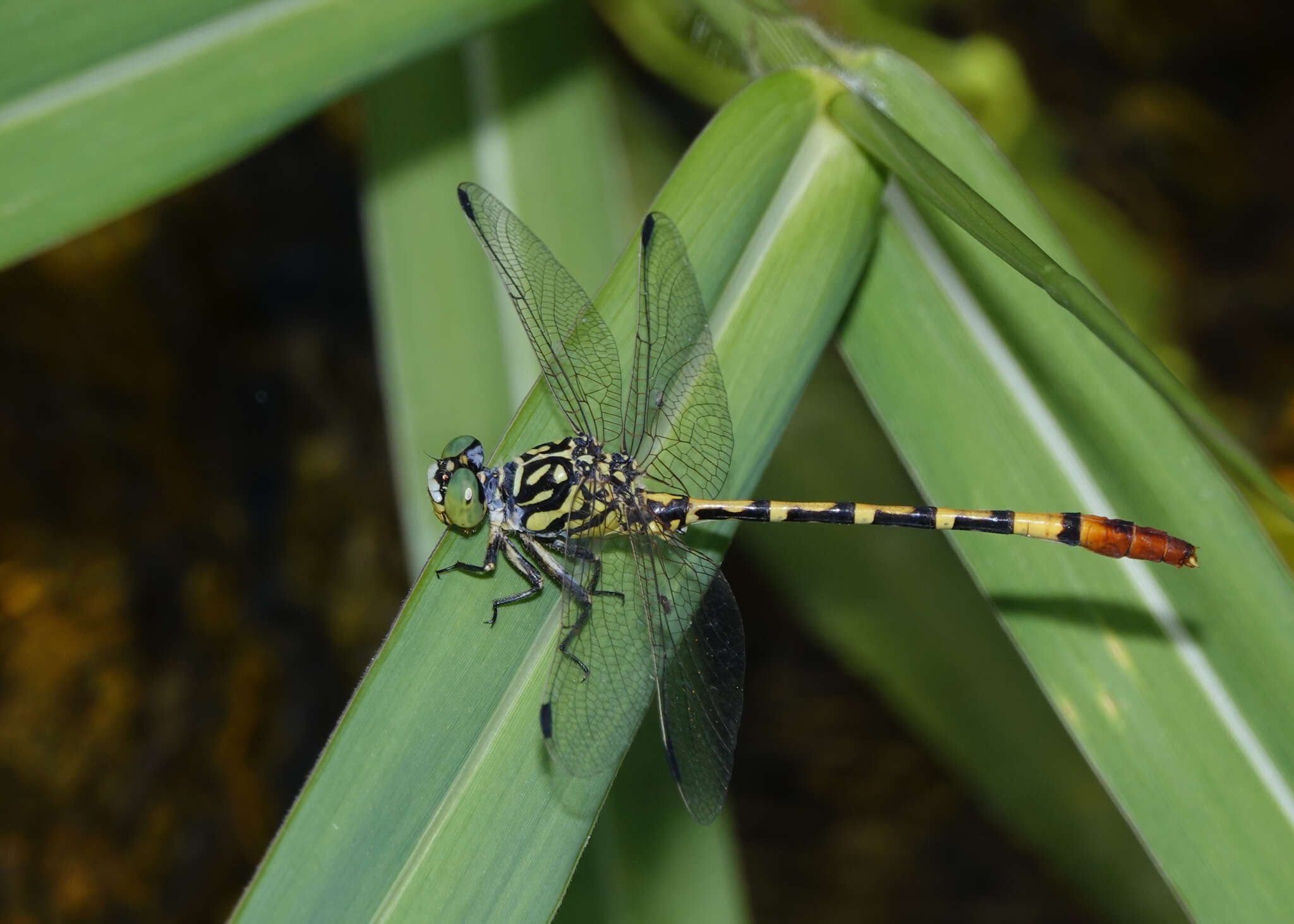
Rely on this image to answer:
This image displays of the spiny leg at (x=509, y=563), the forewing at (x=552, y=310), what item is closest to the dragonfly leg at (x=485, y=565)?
the spiny leg at (x=509, y=563)

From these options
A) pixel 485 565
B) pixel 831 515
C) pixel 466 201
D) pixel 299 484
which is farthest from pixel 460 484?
pixel 299 484

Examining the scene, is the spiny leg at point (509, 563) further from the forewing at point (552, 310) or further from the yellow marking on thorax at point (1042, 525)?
the yellow marking on thorax at point (1042, 525)

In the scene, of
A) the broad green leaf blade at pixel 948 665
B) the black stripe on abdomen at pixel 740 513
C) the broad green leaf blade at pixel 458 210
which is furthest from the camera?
the broad green leaf blade at pixel 948 665

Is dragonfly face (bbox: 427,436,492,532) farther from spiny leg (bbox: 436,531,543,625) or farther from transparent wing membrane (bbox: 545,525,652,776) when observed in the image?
transparent wing membrane (bbox: 545,525,652,776)

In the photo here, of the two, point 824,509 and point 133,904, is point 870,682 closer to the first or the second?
point 824,509

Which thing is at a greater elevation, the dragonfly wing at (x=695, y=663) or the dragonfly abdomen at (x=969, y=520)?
the dragonfly abdomen at (x=969, y=520)

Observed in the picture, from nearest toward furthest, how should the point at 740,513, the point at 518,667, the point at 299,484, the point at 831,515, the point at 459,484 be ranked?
the point at 518,667 < the point at 459,484 < the point at 740,513 < the point at 831,515 < the point at 299,484

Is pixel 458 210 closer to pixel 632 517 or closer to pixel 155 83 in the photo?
pixel 155 83
